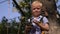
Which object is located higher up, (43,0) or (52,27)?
(43,0)

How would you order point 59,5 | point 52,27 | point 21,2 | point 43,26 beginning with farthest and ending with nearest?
1. point 59,5
2. point 21,2
3. point 52,27
4. point 43,26

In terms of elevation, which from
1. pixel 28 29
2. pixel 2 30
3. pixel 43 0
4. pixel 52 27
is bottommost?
pixel 2 30

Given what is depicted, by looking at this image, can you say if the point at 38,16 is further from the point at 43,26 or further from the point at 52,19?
the point at 52,19

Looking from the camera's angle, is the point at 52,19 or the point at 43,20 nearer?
the point at 43,20

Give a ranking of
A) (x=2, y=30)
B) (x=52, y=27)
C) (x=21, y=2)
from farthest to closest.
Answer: (x=2, y=30), (x=21, y=2), (x=52, y=27)

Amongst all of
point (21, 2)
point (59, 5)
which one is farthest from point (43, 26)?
point (59, 5)

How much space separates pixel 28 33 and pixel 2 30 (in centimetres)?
574

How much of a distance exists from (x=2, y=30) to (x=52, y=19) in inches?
158

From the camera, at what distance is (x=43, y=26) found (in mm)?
2328

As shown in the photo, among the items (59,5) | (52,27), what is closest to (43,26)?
(52,27)

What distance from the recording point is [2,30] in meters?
8.05

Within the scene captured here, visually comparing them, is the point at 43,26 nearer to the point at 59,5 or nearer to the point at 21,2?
the point at 21,2

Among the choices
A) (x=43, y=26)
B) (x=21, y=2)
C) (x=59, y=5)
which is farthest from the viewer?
(x=59, y=5)

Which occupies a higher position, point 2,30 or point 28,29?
point 28,29
